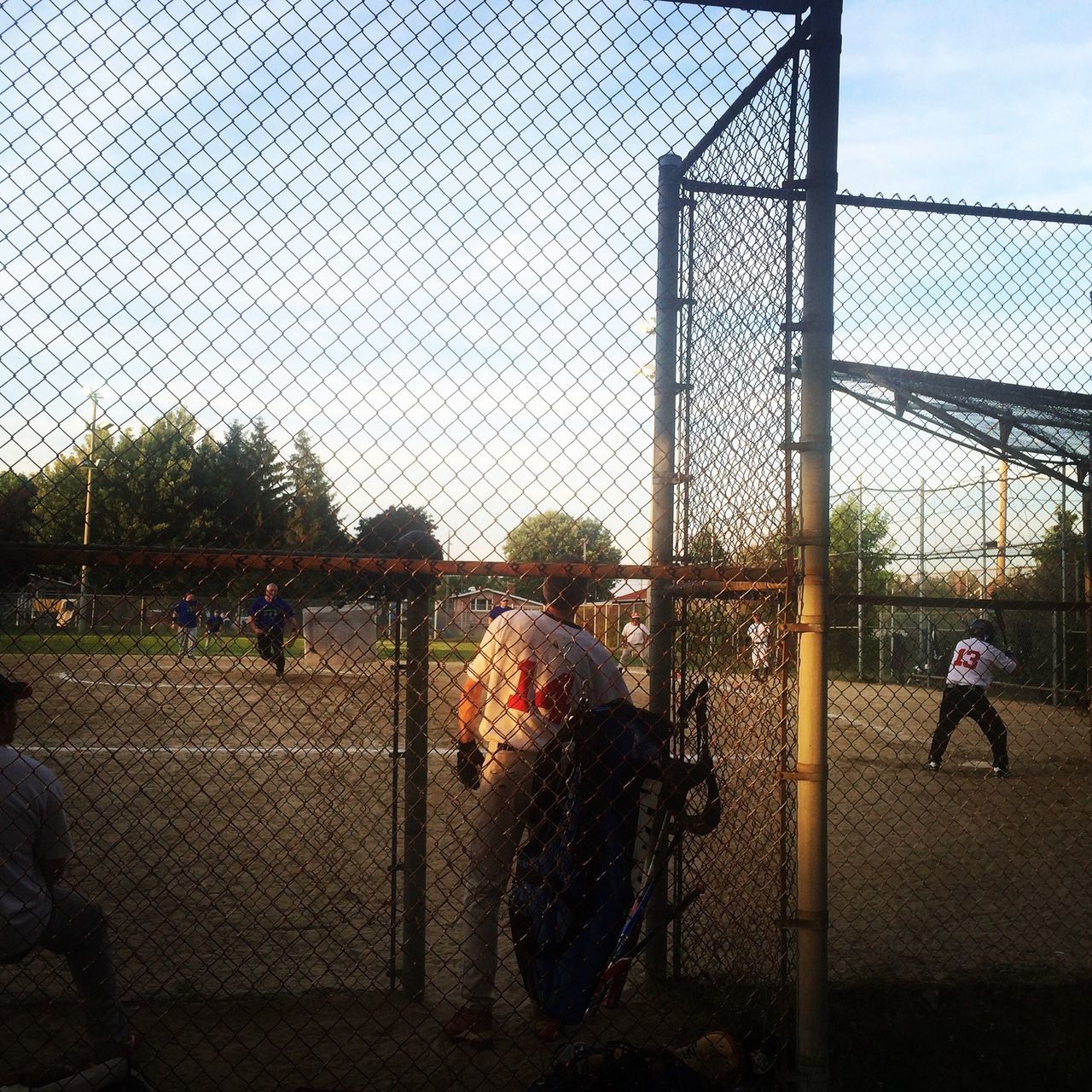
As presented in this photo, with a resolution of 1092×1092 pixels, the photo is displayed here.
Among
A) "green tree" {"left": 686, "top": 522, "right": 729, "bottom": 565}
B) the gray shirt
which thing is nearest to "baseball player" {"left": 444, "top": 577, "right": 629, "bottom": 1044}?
"green tree" {"left": 686, "top": 522, "right": 729, "bottom": 565}

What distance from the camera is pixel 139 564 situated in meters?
2.92

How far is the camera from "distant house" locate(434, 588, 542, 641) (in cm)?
377

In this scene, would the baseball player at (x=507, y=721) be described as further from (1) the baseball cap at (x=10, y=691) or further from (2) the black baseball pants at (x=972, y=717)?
(2) the black baseball pants at (x=972, y=717)

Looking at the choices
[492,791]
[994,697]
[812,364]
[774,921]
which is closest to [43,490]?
[492,791]

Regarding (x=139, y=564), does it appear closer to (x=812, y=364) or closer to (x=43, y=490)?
(x=43, y=490)

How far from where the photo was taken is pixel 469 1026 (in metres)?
3.75

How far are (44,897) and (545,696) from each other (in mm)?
1727

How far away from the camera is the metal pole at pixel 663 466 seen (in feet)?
13.4

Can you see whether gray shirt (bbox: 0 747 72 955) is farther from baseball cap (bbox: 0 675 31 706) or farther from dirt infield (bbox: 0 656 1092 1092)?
dirt infield (bbox: 0 656 1092 1092)

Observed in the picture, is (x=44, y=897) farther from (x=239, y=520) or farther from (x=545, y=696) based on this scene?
(x=545, y=696)

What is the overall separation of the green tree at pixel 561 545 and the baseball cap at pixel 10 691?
1615 mm

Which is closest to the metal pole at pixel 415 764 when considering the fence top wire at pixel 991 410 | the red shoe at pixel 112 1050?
the red shoe at pixel 112 1050

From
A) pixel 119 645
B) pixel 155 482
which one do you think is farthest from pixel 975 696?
pixel 119 645

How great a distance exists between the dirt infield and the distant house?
24 cm
